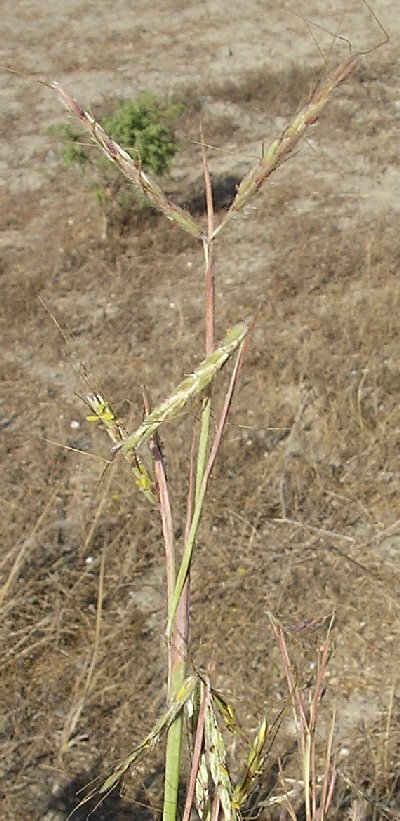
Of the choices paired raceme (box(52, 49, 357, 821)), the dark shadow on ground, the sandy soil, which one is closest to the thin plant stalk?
paired raceme (box(52, 49, 357, 821))

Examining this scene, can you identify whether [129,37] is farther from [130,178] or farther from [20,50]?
[130,178]

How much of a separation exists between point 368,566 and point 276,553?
28cm

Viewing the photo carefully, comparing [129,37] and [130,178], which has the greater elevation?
[130,178]

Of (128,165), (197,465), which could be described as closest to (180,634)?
(197,465)

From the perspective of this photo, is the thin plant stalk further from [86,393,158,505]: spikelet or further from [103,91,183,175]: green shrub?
[103,91,183,175]: green shrub

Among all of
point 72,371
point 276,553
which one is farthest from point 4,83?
point 276,553

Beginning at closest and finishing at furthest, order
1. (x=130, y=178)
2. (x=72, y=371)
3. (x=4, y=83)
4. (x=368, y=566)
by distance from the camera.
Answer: (x=130, y=178) → (x=368, y=566) → (x=72, y=371) → (x=4, y=83)

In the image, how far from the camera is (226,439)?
A: 3627mm

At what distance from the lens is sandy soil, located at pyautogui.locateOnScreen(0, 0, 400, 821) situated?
2.65 metres

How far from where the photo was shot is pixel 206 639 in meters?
2.83

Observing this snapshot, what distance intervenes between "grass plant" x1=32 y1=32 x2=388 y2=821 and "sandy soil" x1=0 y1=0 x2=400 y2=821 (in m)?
0.49

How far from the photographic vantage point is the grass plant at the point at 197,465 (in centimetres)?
63

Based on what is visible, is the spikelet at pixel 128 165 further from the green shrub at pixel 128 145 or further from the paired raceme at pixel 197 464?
the green shrub at pixel 128 145

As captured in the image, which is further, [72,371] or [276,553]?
[72,371]
